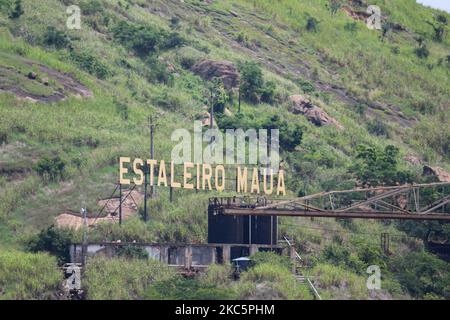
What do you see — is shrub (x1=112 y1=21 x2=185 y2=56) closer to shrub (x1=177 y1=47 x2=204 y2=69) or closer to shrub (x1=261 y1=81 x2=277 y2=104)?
shrub (x1=177 y1=47 x2=204 y2=69)

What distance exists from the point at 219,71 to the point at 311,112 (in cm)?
1015

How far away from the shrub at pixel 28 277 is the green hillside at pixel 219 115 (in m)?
0.15

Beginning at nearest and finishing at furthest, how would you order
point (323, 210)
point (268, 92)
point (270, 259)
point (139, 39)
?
point (270, 259) → point (323, 210) → point (268, 92) → point (139, 39)

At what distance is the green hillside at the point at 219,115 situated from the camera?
10738cm

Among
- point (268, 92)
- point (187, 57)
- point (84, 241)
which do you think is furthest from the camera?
point (187, 57)

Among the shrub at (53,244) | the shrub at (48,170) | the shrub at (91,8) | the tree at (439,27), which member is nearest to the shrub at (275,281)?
the shrub at (53,244)

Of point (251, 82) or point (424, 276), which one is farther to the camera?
point (251, 82)

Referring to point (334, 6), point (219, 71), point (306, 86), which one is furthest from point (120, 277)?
point (334, 6)

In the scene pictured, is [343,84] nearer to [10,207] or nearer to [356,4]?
[356,4]

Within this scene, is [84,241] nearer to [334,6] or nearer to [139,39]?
[139,39]

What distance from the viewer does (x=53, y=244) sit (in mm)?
105375

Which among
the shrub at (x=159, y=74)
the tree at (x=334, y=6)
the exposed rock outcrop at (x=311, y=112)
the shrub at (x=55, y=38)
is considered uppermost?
the tree at (x=334, y=6)

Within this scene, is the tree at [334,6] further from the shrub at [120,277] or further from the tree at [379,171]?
the shrub at [120,277]
